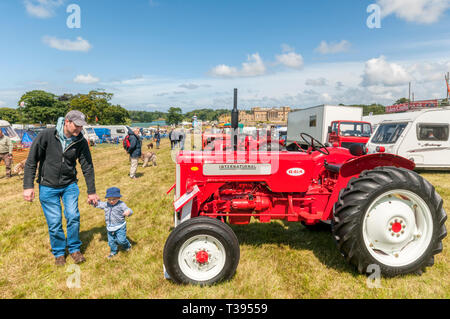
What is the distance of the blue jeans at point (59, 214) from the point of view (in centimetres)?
336

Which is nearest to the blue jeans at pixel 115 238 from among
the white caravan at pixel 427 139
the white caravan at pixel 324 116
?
the white caravan at pixel 427 139

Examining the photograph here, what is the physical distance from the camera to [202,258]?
2871 mm

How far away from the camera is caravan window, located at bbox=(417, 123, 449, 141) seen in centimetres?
948

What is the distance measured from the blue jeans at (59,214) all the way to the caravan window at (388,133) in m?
10.3

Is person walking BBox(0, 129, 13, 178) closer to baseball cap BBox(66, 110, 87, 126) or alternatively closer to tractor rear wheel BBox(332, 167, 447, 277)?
baseball cap BBox(66, 110, 87, 126)

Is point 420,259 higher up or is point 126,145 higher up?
point 126,145

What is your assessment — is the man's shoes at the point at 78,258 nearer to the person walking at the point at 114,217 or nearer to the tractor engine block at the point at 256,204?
the person walking at the point at 114,217

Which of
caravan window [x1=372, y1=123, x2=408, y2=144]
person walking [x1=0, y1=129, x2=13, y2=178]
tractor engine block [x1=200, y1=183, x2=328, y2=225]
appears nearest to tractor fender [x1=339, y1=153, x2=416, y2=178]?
tractor engine block [x1=200, y1=183, x2=328, y2=225]

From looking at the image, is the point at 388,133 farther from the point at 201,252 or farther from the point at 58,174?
the point at 58,174
